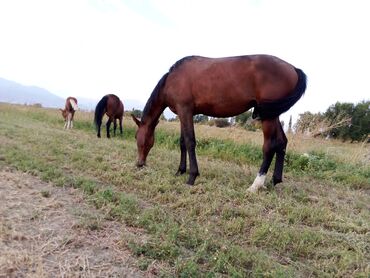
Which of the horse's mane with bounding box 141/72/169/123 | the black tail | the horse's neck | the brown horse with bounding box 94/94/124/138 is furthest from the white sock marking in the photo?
the brown horse with bounding box 94/94/124/138

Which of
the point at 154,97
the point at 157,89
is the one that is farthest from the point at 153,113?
the point at 157,89

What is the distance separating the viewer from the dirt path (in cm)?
201

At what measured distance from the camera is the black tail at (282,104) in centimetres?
387

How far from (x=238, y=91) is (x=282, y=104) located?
607mm

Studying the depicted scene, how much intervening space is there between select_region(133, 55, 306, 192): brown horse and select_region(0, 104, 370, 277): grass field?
0.56 m

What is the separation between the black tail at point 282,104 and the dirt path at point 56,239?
7.65 feet

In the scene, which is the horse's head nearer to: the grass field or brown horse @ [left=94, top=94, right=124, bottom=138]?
the grass field

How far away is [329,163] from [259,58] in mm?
3226

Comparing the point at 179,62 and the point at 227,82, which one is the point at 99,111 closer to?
the point at 179,62

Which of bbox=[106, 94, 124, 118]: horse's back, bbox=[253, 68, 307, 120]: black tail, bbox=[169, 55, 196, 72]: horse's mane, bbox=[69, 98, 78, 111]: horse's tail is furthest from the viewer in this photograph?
bbox=[69, 98, 78, 111]: horse's tail

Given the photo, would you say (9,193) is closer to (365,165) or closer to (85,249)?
(85,249)

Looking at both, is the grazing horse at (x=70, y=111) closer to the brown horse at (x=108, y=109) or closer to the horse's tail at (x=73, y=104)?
the horse's tail at (x=73, y=104)

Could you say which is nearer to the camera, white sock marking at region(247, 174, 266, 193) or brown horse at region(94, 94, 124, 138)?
white sock marking at region(247, 174, 266, 193)

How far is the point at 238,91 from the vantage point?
161 inches
